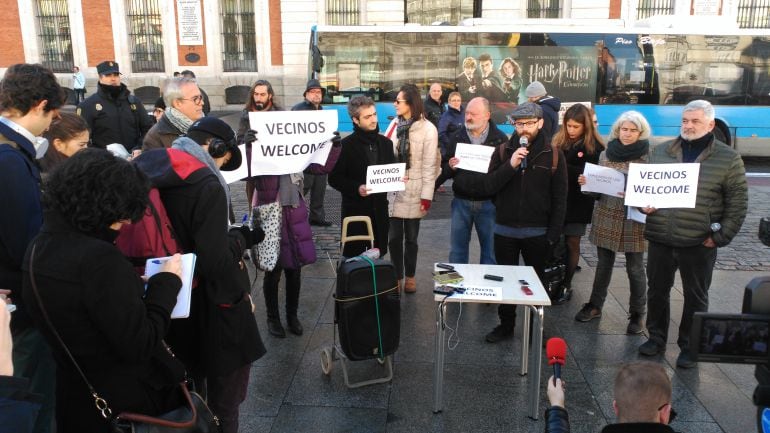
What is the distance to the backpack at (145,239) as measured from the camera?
2662 mm

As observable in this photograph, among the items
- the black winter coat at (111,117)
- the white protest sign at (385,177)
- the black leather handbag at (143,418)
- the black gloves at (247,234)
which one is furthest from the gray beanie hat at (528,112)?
the black winter coat at (111,117)

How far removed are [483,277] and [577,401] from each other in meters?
1.00

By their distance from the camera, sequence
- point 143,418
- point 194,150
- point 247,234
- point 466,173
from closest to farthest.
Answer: point 143,418 < point 194,150 < point 247,234 < point 466,173

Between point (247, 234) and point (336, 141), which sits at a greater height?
point (336, 141)

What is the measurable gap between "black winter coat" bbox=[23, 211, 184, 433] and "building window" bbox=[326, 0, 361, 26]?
22687 millimetres

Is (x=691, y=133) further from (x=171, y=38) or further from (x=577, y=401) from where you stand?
(x=171, y=38)

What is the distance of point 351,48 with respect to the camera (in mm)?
13789

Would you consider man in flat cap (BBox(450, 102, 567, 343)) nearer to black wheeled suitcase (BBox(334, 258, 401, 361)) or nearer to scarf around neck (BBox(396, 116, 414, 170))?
scarf around neck (BBox(396, 116, 414, 170))

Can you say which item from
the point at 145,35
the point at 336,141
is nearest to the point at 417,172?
the point at 336,141

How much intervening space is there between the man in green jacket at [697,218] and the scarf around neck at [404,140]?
2103 millimetres

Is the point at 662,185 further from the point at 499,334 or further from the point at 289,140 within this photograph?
the point at 289,140

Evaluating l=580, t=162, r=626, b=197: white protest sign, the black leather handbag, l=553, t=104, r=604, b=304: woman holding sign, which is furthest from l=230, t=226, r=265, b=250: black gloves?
l=553, t=104, r=604, b=304: woman holding sign

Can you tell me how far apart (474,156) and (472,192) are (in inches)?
11.6

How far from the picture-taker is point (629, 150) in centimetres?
504
